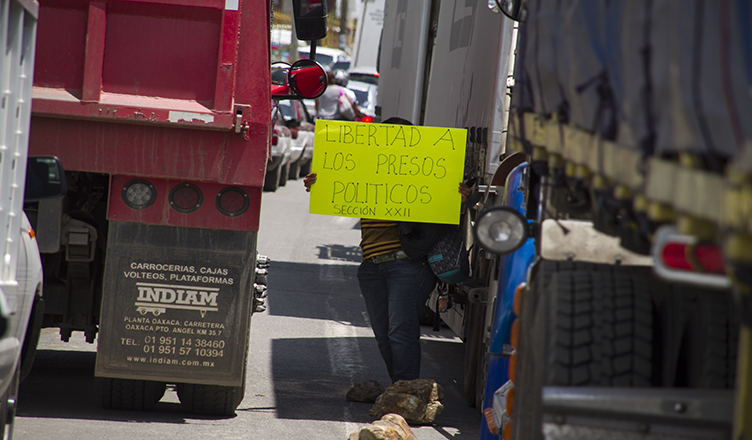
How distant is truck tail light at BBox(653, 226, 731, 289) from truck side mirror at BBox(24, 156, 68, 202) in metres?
2.53

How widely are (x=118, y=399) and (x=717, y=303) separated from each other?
3984 millimetres

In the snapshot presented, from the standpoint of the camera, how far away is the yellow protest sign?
21.2 feet

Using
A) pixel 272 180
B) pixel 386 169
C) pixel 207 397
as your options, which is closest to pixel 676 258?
pixel 207 397

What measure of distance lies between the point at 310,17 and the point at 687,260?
12.2 ft

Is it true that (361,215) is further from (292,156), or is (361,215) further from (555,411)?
(292,156)

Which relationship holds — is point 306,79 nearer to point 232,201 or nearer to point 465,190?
point 232,201

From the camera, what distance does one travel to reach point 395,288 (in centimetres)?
660

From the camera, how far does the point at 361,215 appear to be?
6.45 m

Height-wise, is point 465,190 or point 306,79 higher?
point 306,79

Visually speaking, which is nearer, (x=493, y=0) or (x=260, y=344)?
(x=493, y=0)

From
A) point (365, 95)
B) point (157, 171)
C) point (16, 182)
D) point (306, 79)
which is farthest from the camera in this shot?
point (365, 95)

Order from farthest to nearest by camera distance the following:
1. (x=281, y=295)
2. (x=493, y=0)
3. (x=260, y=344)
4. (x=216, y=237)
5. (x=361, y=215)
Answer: (x=281, y=295), (x=260, y=344), (x=361, y=215), (x=493, y=0), (x=216, y=237)

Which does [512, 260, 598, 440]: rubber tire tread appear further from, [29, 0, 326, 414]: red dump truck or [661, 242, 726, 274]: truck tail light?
[29, 0, 326, 414]: red dump truck

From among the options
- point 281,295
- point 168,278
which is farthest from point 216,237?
point 281,295
